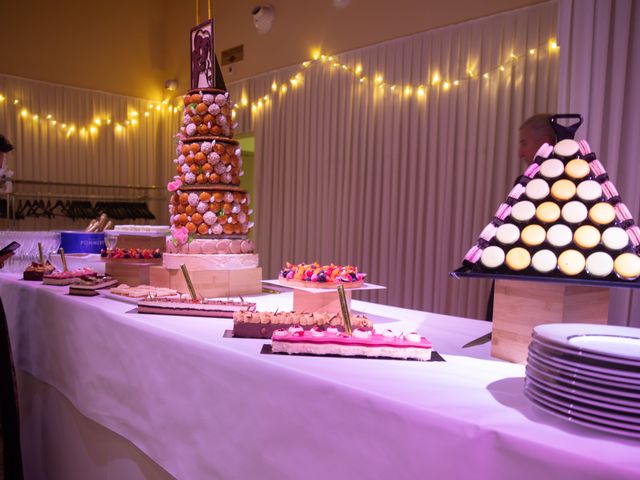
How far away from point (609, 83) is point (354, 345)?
97.0 inches

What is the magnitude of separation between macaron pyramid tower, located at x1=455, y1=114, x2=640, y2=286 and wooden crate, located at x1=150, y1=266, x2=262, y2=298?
1370 mm

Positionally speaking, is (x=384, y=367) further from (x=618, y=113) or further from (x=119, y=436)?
(x=618, y=113)

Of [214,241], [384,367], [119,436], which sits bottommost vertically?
[119,436]

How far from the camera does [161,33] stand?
775cm

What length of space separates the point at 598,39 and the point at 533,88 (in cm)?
113

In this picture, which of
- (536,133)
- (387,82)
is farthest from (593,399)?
(387,82)

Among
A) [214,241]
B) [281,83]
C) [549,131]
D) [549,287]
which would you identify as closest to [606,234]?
[549,287]

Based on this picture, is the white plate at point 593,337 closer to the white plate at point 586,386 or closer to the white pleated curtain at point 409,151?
the white plate at point 586,386

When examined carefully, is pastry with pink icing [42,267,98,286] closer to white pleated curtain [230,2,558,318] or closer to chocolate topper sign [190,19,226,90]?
chocolate topper sign [190,19,226,90]

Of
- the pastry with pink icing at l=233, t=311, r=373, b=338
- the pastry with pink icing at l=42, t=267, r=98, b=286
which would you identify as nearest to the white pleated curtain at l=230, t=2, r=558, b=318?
the pastry with pink icing at l=42, t=267, r=98, b=286

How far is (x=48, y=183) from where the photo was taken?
6.54 meters

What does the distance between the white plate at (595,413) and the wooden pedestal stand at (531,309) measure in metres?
0.33

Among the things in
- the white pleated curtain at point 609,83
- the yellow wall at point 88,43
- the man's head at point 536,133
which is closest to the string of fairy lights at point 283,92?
the yellow wall at point 88,43

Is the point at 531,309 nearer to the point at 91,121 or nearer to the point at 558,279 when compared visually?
the point at 558,279
